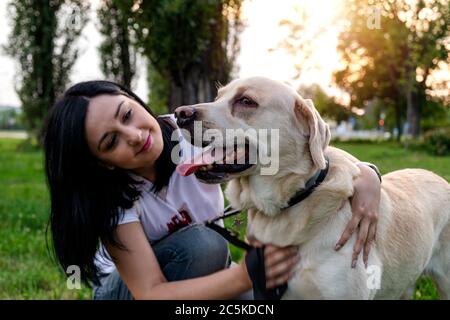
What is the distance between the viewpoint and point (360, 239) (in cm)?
219

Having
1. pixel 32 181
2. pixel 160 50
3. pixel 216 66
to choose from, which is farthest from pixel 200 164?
pixel 32 181

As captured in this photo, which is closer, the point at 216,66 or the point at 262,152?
the point at 262,152

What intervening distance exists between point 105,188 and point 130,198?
0.45 feet

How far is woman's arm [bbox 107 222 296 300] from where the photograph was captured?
Result: 7.08 feet

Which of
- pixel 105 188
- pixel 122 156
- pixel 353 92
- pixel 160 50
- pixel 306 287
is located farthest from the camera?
pixel 353 92

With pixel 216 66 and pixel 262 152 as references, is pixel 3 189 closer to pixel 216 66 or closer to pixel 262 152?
pixel 216 66

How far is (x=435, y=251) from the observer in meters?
2.83

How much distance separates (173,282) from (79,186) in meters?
0.68

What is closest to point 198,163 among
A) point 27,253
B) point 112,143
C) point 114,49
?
point 112,143

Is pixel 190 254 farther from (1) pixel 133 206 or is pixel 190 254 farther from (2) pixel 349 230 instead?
(2) pixel 349 230

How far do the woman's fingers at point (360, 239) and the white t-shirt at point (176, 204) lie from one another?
91cm

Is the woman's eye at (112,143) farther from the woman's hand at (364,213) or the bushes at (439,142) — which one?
the bushes at (439,142)

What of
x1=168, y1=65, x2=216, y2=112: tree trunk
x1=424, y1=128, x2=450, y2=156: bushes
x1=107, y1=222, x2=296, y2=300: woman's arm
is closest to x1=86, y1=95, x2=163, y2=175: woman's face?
x1=107, y1=222, x2=296, y2=300: woman's arm

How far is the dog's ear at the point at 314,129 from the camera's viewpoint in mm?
2166
